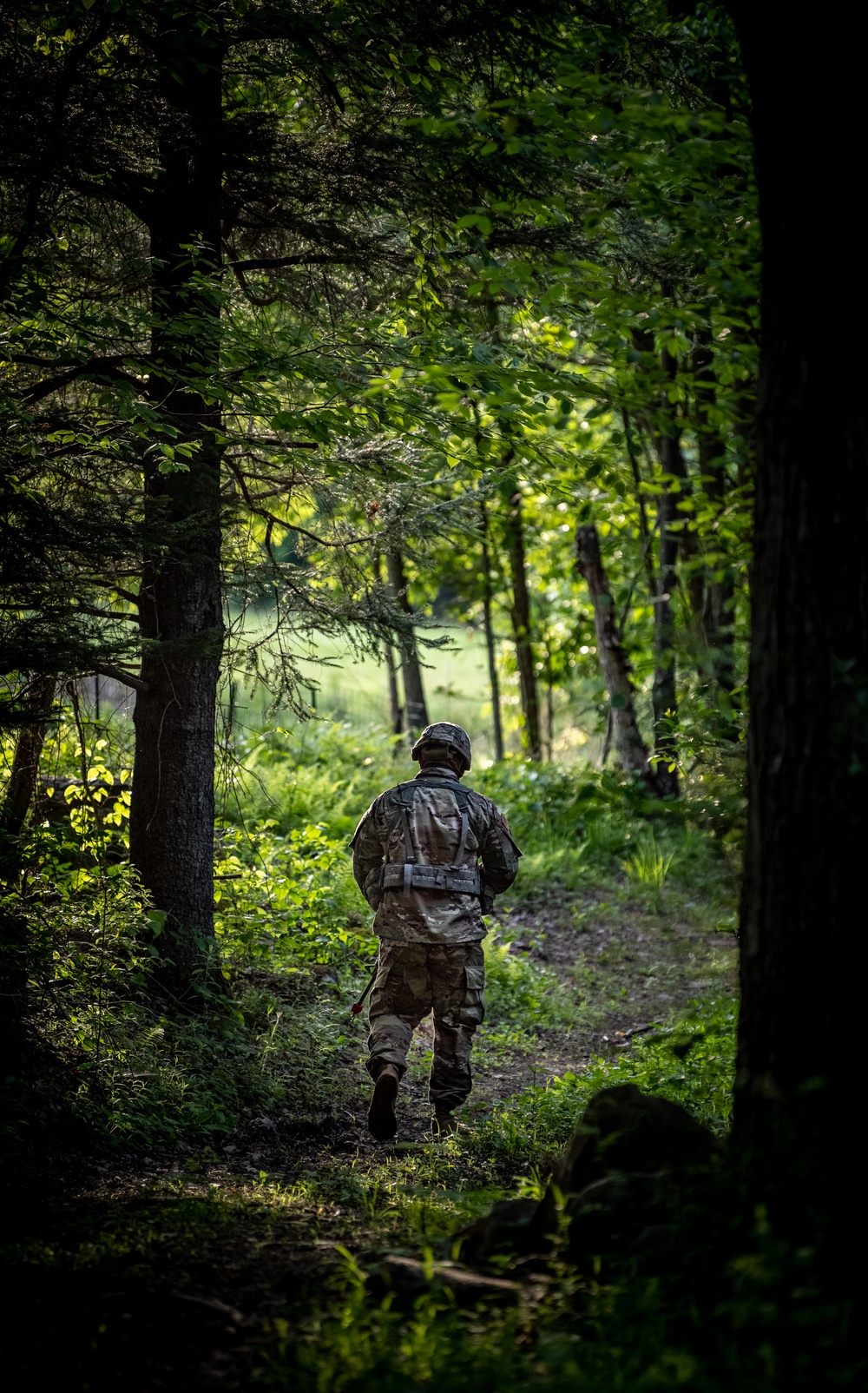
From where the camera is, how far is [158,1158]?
5133mm

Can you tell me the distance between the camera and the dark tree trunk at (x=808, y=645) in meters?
3.02

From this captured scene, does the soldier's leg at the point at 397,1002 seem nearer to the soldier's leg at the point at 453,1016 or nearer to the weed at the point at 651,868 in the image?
the soldier's leg at the point at 453,1016

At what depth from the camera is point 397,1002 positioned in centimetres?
623

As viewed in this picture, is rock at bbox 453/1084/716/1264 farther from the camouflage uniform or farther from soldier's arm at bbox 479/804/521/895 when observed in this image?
soldier's arm at bbox 479/804/521/895

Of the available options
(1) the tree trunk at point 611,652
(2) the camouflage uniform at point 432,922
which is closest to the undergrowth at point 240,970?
(2) the camouflage uniform at point 432,922

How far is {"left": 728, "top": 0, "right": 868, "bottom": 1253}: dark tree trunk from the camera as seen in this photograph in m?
3.02

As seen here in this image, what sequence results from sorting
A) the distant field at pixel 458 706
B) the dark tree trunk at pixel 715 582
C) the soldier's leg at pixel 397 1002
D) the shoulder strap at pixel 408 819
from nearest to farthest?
the soldier's leg at pixel 397 1002 → the shoulder strap at pixel 408 819 → the dark tree trunk at pixel 715 582 → the distant field at pixel 458 706

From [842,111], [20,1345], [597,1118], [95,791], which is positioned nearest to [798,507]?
[842,111]

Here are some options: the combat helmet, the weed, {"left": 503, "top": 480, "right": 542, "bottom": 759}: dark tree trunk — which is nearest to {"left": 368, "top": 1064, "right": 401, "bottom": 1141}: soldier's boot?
the combat helmet

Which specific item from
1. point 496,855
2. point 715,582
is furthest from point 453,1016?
point 715,582

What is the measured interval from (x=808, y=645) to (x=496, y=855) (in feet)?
12.2

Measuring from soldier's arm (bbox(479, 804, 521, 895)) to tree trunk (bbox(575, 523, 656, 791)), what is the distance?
7.69m

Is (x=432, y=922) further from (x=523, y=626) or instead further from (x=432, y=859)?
(x=523, y=626)

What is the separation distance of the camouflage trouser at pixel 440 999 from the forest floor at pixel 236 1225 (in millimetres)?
312
